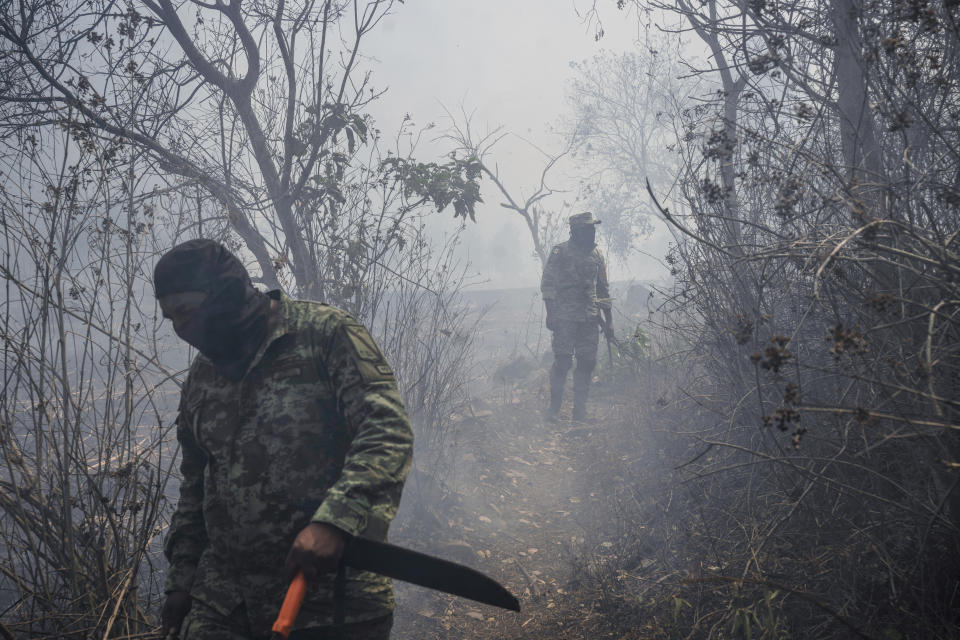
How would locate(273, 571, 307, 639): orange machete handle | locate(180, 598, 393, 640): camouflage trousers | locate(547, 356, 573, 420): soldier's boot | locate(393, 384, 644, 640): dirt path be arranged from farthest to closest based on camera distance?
locate(547, 356, 573, 420): soldier's boot → locate(393, 384, 644, 640): dirt path → locate(180, 598, 393, 640): camouflage trousers → locate(273, 571, 307, 639): orange machete handle

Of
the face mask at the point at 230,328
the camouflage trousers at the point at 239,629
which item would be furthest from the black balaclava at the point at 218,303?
the camouflage trousers at the point at 239,629

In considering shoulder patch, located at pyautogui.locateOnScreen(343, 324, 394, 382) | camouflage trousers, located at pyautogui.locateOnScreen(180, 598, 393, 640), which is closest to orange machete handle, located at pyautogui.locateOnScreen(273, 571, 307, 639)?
camouflage trousers, located at pyautogui.locateOnScreen(180, 598, 393, 640)

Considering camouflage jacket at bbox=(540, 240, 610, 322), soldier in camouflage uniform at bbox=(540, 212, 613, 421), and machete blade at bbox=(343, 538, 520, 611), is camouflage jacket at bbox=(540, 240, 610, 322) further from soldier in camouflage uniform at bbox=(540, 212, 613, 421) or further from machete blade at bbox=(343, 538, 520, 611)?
machete blade at bbox=(343, 538, 520, 611)

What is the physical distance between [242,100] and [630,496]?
4512mm

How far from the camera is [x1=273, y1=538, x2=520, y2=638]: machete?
1.35 metres

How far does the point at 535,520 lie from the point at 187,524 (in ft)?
11.0

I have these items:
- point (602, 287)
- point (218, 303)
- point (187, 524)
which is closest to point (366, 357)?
point (218, 303)

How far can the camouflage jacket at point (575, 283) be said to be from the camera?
21.8 feet

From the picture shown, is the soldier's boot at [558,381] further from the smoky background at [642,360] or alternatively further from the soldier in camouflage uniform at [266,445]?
the soldier in camouflage uniform at [266,445]

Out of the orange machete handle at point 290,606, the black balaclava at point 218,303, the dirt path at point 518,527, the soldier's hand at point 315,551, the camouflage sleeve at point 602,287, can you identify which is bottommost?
the dirt path at point 518,527

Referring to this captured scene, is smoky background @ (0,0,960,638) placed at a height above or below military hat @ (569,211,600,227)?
below

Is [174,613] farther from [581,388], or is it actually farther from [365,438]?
[581,388]

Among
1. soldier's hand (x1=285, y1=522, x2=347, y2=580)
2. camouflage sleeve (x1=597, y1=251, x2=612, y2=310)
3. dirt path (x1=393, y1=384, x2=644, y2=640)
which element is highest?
camouflage sleeve (x1=597, y1=251, x2=612, y2=310)

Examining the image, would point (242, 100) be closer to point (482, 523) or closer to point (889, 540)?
point (482, 523)
